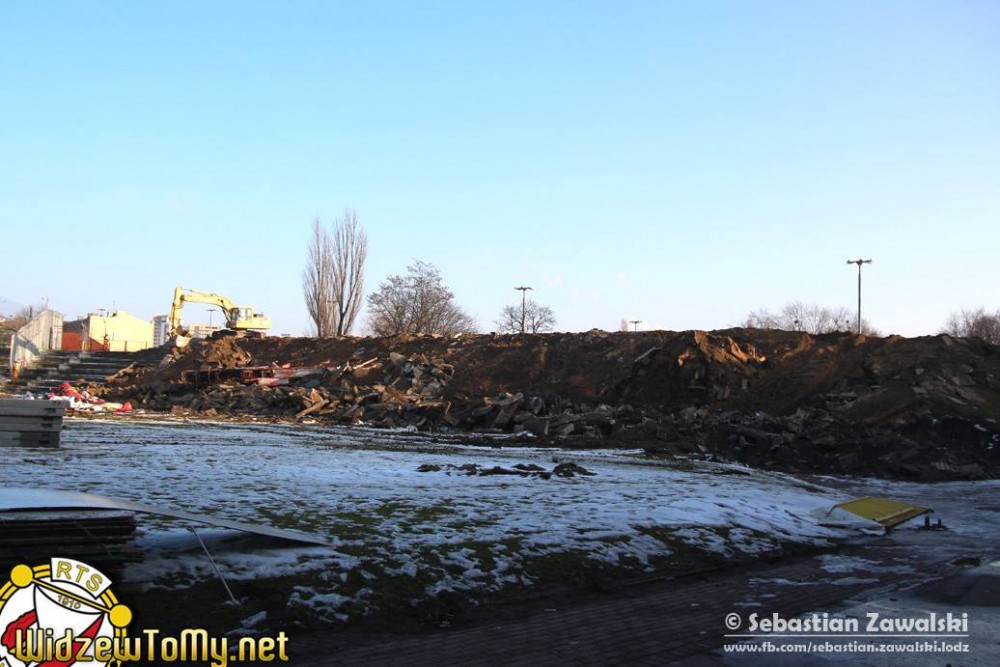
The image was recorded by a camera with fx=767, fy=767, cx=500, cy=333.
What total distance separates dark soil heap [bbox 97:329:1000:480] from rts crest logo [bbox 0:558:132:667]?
1768 cm

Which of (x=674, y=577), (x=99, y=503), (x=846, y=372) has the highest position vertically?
(x=846, y=372)

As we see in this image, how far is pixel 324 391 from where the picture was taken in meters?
34.1

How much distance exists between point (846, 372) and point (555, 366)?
1246cm

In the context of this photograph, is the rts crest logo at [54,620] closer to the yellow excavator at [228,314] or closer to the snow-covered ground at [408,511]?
the snow-covered ground at [408,511]

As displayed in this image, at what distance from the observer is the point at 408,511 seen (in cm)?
930

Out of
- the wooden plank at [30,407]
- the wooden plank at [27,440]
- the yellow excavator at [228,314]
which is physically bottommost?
the wooden plank at [27,440]

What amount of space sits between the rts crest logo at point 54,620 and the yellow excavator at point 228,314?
49.6 meters

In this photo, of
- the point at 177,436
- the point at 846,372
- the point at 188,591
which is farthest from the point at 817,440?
the point at 188,591

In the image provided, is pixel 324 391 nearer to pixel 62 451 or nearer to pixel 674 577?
pixel 62 451

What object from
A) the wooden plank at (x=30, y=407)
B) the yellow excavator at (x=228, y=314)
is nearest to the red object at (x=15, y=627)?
the wooden plank at (x=30, y=407)

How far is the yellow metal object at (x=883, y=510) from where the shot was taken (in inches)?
458

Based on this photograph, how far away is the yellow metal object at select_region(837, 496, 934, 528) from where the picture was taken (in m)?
11.6

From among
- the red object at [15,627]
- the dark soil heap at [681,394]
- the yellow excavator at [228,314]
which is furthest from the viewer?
the yellow excavator at [228,314]

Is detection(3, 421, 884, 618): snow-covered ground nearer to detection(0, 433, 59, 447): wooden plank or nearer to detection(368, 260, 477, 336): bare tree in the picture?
detection(0, 433, 59, 447): wooden plank
